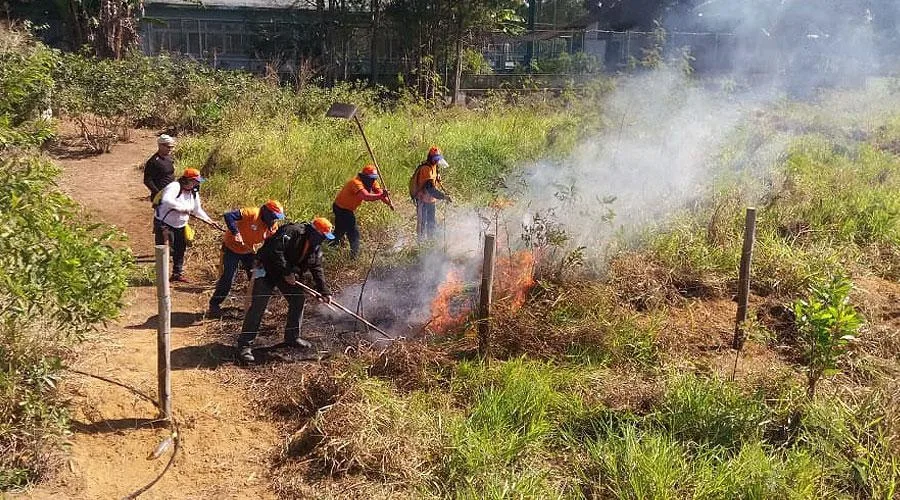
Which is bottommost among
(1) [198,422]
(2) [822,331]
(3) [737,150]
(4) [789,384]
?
(1) [198,422]

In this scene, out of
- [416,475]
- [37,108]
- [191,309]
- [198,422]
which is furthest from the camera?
[37,108]

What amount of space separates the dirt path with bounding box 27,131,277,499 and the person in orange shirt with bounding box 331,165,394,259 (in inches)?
75.3

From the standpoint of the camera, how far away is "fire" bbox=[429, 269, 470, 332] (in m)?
5.88

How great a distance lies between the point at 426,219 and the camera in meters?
8.35

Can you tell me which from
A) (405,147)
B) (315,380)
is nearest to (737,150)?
(405,147)

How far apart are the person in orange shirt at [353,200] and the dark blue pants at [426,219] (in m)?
0.66

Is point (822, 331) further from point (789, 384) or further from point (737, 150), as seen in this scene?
point (737, 150)

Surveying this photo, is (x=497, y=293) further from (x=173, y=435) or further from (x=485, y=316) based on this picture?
(x=173, y=435)

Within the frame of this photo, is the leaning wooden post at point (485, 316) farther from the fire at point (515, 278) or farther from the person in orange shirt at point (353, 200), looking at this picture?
the person in orange shirt at point (353, 200)

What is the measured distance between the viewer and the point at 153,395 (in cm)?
484

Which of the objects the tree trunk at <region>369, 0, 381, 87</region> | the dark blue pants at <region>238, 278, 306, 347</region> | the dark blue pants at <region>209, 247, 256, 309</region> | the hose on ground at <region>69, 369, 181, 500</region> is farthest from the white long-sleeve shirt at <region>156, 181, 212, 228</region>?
the tree trunk at <region>369, 0, 381, 87</region>

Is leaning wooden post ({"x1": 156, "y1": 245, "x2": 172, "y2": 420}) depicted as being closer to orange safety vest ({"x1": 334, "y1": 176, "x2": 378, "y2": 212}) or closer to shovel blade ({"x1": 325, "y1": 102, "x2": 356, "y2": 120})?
orange safety vest ({"x1": 334, "y1": 176, "x2": 378, "y2": 212})

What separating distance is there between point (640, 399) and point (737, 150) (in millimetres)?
6828

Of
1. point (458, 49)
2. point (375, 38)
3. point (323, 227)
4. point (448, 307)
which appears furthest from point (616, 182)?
point (375, 38)
